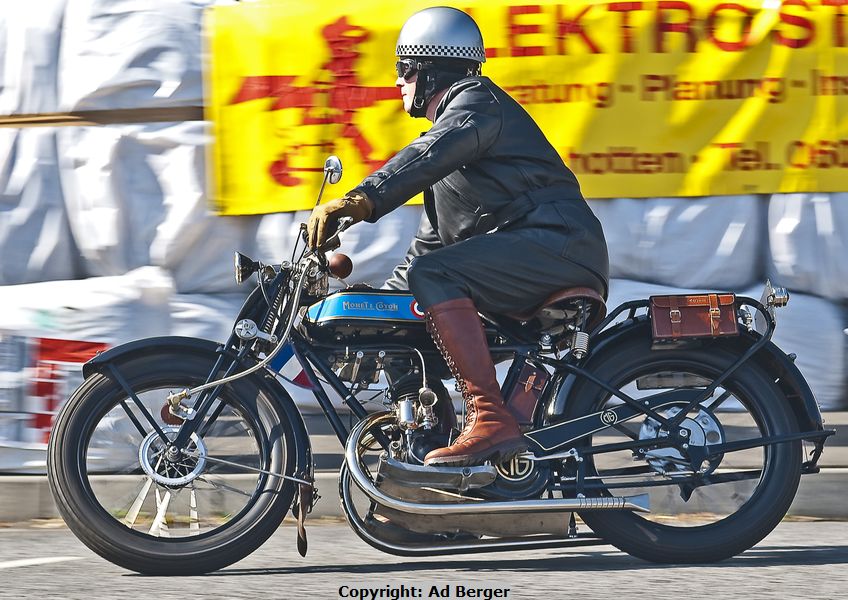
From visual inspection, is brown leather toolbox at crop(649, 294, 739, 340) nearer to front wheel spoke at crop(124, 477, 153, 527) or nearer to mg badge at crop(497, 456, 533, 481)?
mg badge at crop(497, 456, 533, 481)

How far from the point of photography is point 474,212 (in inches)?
195

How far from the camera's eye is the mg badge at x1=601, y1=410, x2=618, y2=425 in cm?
488

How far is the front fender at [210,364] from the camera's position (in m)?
4.83

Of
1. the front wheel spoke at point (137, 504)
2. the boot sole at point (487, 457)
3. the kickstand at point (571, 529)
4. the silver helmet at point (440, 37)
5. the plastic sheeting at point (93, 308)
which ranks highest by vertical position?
the silver helmet at point (440, 37)

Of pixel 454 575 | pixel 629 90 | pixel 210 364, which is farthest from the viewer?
pixel 629 90

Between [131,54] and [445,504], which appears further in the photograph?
[131,54]

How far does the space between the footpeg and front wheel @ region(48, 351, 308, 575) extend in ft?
1.17

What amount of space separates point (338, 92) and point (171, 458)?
2.66m

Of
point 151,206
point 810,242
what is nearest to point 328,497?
point 151,206

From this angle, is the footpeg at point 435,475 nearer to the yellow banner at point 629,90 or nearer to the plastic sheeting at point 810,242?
the yellow banner at point 629,90

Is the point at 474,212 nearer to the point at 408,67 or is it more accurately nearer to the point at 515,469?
the point at 408,67

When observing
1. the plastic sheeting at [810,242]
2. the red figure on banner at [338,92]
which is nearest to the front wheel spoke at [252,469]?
the red figure on banner at [338,92]

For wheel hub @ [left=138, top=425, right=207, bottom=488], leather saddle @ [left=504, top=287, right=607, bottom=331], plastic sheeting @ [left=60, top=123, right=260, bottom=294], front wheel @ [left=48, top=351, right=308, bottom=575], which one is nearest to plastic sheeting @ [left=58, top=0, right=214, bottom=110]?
plastic sheeting @ [left=60, top=123, right=260, bottom=294]

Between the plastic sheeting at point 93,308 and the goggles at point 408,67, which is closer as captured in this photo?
the goggles at point 408,67
